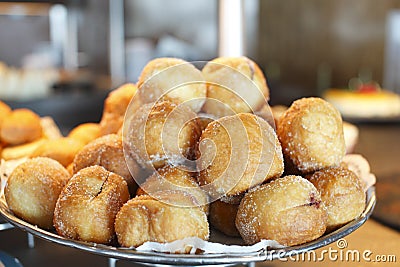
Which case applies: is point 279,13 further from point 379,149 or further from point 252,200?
point 252,200

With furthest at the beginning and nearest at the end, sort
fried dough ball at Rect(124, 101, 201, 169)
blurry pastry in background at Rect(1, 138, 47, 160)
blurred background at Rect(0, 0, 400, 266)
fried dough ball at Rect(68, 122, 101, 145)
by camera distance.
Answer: blurred background at Rect(0, 0, 400, 266) → blurry pastry in background at Rect(1, 138, 47, 160) → fried dough ball at Rect(68, 122, 101, 145) → fried dough ball at Rect(124, 101, 201, 169)

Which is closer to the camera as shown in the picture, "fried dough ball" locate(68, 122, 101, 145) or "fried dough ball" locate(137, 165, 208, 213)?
"fried dough ball" locate(137, 165, 208, 213)

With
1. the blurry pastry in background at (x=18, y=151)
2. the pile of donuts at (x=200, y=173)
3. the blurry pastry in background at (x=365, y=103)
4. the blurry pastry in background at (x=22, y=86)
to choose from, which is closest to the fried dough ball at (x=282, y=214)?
the pile of donuts at (x=200, y=173)

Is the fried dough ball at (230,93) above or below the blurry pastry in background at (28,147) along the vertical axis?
above

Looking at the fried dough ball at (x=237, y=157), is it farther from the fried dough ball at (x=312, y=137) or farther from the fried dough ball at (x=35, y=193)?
the fried dough ball at (x=35, y=193)

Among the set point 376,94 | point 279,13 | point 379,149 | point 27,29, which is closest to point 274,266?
point 379,149

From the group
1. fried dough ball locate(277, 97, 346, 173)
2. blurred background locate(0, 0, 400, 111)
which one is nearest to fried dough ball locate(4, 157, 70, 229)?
fried dough ball locate(277, 97, 346, 173)

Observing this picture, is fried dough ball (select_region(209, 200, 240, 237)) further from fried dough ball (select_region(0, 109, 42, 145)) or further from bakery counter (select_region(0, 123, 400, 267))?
fried dough ball (select_region(0, 109, 42, 145))
